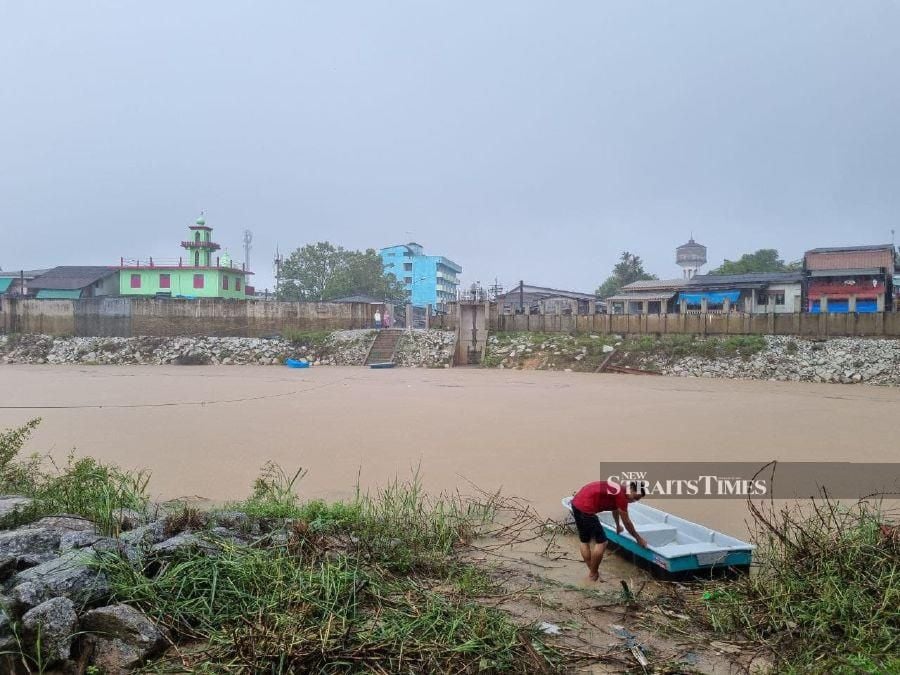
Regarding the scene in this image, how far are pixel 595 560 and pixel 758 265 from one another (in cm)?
5309

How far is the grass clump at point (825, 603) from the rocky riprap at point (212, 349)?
2614 cm

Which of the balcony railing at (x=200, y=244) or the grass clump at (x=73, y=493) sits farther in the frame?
the balcony railing at (x=200, y=244)

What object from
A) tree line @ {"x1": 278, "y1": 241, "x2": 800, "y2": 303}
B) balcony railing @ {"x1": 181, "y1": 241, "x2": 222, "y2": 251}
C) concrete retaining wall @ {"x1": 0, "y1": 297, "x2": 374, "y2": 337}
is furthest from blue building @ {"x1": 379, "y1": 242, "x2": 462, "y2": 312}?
concrete retaining wall @ {"x1": 0, "y1": 297, "x2": 374, "y2": 337}

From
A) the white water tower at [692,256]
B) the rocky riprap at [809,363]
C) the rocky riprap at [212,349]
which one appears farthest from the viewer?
the white water tower at [692,256]

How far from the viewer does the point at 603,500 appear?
541 cm

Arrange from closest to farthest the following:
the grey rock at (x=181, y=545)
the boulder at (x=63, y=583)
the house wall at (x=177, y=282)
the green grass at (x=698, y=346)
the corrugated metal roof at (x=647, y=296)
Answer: the boulder at (x=63, y=583)
the grey rock at (x=181, y=545)
the green grass at (x=698, y=346)
the corrugated metal roof at (x=647, y=296)
the house wall at (x=177, y=282)

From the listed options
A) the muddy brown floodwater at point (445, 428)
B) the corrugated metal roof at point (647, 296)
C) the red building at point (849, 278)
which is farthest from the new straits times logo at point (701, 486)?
the corrugated metal roof at point (647, 296)

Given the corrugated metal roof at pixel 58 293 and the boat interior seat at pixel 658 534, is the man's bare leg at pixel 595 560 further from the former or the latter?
the corrugated metal roof at pixel 58 293

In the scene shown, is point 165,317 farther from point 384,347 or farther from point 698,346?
point 698,346

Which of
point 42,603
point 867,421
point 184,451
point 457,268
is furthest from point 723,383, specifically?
point 457,268

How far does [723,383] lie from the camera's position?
2325 centimetres

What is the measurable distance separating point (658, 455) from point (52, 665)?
9396 mm

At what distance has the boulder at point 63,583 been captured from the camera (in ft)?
11.8

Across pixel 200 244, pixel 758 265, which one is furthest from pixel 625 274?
pixel 200 244
